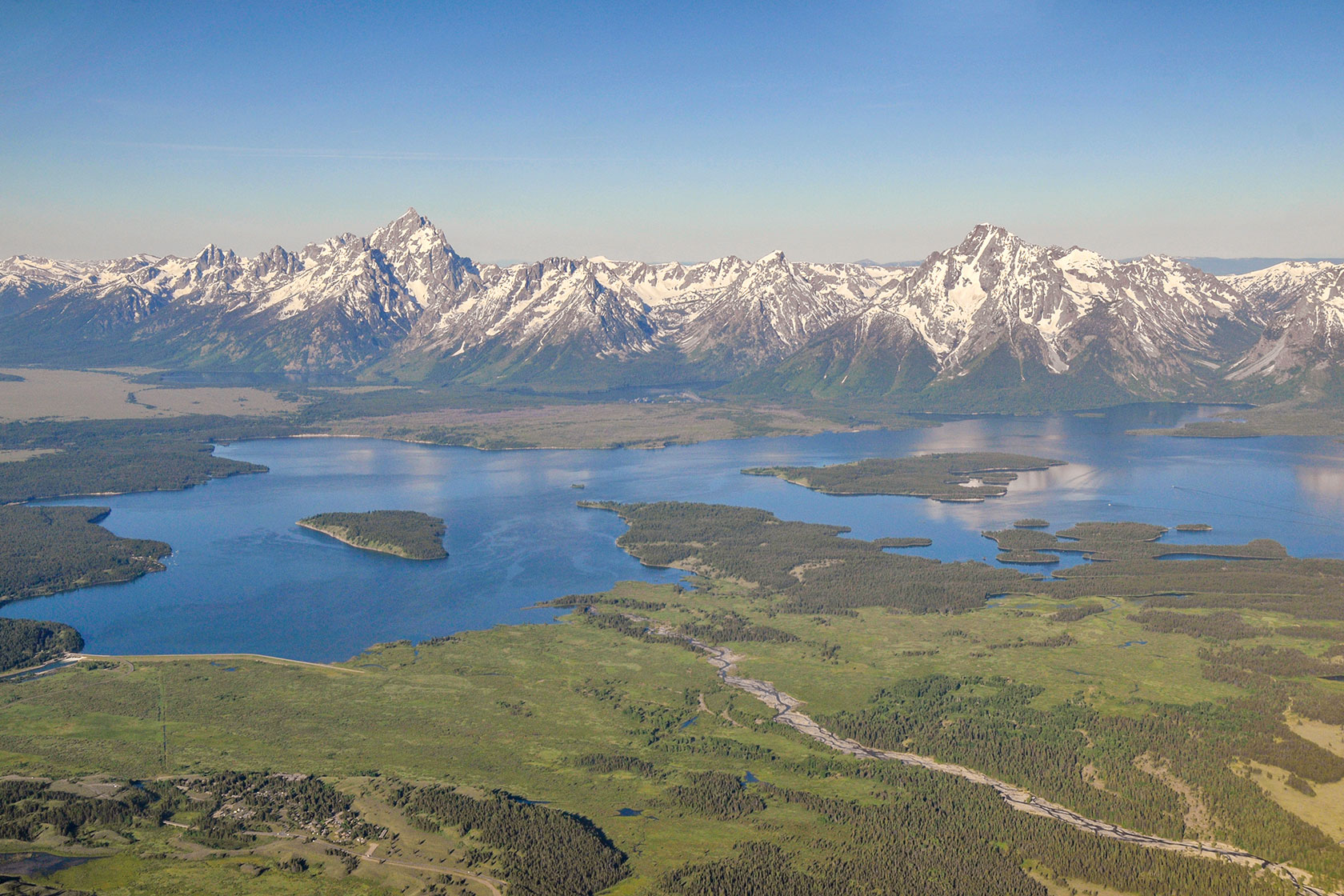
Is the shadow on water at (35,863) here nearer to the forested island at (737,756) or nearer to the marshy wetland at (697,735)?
the marshy wetland at (697,735)

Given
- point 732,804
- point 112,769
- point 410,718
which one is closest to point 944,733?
point 732,804

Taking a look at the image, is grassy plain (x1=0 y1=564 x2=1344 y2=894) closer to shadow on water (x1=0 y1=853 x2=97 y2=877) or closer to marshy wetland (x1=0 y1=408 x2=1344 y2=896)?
marshy wetland (x1=0 y1=408 x2=1344 y2=896)

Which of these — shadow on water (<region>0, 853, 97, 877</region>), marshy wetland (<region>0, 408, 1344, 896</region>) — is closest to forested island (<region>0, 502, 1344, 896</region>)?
marshy wetland (<region>0, 408, 1344, 896</region>)

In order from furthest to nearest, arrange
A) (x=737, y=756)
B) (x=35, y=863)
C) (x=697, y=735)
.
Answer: (x=697, y=735) < (x=737, y=756) < (x=35, y=863)

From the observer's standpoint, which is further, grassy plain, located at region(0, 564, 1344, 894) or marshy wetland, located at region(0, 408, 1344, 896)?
grassy plain, located at region(0, 564, 1344, 894)

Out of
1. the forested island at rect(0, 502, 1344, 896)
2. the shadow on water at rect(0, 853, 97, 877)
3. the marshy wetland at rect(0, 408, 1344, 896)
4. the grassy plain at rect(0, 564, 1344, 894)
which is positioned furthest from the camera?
the grassy plain at rect(0, 564, 1344, 894)

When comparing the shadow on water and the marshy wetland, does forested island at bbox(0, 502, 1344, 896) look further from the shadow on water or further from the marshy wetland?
the shadow on water

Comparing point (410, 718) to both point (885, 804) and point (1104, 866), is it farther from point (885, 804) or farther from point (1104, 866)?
point (1104, 866)

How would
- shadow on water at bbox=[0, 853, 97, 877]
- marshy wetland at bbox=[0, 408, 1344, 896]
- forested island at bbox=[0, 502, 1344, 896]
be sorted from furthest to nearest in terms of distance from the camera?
marshy wetland at bbox=[0, 408, 1344, 896] < forested island at bbox=[0, 502, 1344, 896] < shadow on water at bbox=[0, 853, 97, 877]

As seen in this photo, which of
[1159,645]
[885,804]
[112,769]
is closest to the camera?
[885,804]

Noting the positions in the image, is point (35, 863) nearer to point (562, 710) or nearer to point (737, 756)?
point (562, 710)

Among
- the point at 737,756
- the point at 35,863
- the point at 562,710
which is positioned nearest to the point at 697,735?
the point at 737,756
